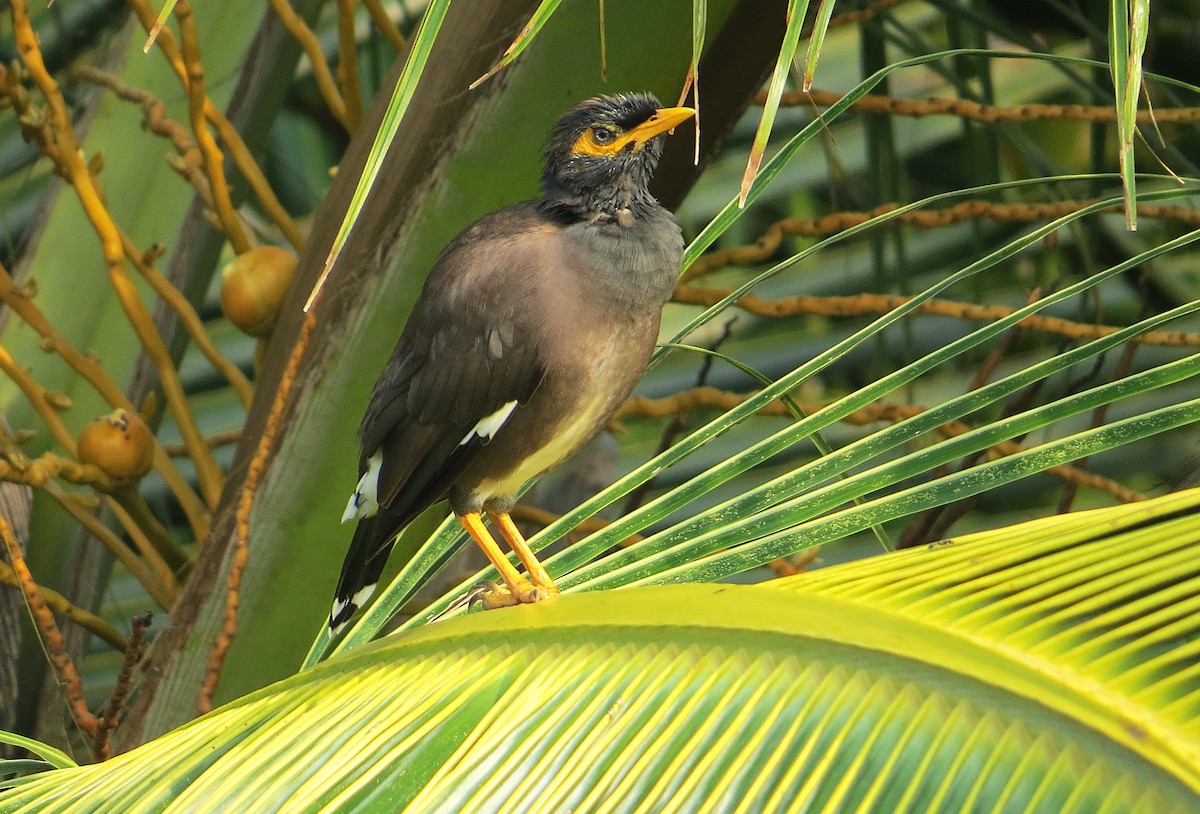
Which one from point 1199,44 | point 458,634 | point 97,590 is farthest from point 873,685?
point 1199,44

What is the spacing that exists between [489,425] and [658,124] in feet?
1.31

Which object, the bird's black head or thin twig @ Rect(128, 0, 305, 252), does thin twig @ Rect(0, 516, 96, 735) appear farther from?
the bird's black head

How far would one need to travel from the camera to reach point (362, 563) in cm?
135

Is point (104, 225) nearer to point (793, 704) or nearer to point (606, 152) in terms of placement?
point (606, 152)

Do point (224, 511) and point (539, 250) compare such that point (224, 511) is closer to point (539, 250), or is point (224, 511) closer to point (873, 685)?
point (539, 250)

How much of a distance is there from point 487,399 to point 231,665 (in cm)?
41

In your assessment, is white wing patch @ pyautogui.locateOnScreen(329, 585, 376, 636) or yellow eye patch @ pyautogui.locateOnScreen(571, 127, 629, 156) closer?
white wing patch @ pyautogui.locateOnScreen(329, 585, 376, 636)

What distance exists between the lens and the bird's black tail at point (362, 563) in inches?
51.9

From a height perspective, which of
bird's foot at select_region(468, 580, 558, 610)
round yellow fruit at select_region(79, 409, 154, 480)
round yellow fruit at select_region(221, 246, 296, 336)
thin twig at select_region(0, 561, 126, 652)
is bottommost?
bird's foot at select_region(468, 580, 558, 610)

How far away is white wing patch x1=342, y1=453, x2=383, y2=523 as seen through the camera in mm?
1372

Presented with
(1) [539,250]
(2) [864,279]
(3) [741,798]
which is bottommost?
(2) [864,279]

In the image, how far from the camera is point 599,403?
1437mm

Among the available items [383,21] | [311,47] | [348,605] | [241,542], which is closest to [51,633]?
[241,542]

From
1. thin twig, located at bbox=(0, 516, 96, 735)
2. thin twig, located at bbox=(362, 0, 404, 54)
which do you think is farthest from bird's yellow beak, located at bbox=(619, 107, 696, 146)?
thin twig, located at bbox=(0, 516, 96, 735)
